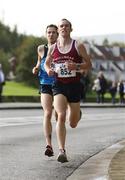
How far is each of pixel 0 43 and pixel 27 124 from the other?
142 m

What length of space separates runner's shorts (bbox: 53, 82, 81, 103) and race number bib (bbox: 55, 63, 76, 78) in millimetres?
110

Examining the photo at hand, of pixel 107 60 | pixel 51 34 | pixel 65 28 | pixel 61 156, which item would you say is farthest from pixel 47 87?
pixel 107 60

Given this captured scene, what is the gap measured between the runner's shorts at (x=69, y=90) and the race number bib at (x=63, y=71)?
11cm

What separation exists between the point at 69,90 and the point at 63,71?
247mm

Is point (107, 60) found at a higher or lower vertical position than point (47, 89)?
lower

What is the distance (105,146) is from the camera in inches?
466

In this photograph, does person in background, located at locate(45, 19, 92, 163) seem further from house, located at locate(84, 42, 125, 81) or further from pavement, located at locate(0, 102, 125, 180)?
house, located at locate(84, 42, 125, 81)

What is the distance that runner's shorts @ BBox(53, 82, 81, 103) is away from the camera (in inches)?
360

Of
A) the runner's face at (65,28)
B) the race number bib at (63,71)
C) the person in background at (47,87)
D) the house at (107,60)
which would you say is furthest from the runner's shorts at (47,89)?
the house at (107,60)

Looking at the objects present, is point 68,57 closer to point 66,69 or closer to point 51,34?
point 66,69

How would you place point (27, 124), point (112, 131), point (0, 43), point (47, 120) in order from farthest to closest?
point (0, 43) → point (27, 124) → point (112, 131) → point (47, 120)

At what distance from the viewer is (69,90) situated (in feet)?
30.0

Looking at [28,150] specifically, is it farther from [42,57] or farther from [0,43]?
[0,43]

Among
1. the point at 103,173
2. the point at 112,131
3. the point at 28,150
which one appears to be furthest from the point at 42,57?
the point at 112,131
